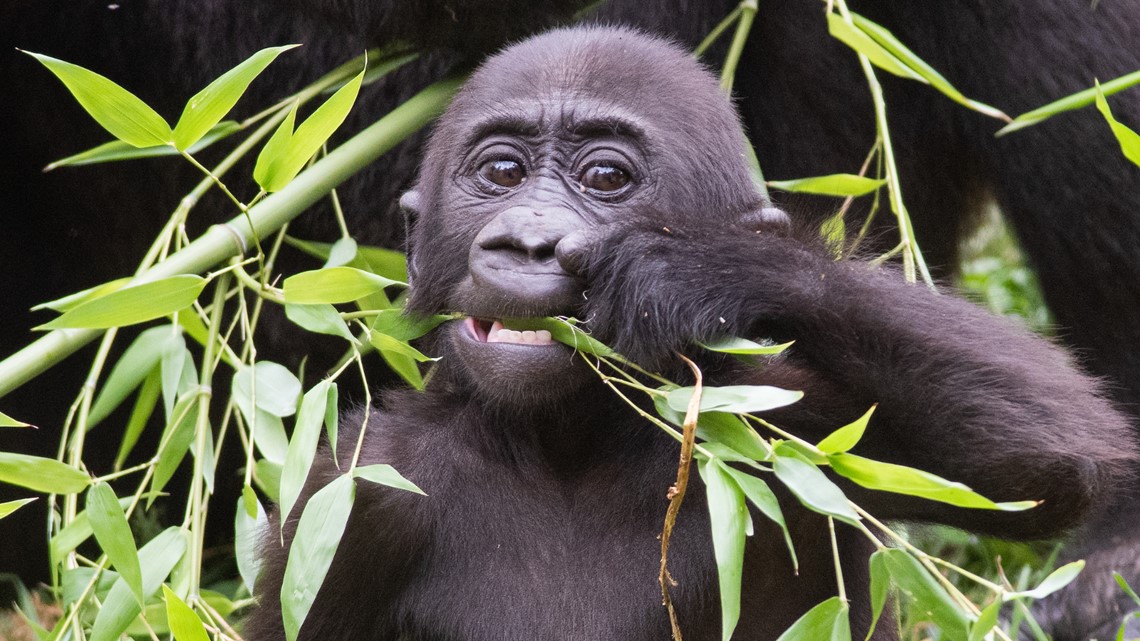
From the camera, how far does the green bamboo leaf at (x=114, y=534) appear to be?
64.7 inches

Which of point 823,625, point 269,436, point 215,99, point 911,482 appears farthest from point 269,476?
point 911,482

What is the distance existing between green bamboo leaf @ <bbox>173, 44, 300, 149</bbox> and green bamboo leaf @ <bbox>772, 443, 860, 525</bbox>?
2.41ft

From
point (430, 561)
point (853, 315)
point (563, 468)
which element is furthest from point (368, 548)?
point (853, 315)

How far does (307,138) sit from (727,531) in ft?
2.23

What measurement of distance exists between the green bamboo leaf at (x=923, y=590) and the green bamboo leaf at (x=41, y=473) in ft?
3.10

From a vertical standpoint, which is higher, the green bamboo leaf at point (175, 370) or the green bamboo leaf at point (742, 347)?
the green bamboo leaf at point (742, 347)

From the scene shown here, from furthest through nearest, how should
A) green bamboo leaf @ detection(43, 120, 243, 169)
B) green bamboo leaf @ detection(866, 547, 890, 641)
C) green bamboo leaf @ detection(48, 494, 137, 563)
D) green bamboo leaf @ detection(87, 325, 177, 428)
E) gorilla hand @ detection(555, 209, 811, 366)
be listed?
green bamboo leaf @ detection(43, 120, 243, 169) → green bamboo leaf @ detection(87, 325, 177, 428) → green bamboo leaf @ detection(48, 494, 137, 563) → gorilla hand @ detection(555, 209, 811, 366) → green bamboo leaf @ detection(866, 547, 890, 641)

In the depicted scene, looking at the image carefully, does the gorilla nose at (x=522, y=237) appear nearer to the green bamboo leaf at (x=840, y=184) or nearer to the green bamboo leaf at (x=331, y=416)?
the green bamboo leaf at (x=331, y=416)

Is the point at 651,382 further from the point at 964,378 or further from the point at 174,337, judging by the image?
the point at 174,337

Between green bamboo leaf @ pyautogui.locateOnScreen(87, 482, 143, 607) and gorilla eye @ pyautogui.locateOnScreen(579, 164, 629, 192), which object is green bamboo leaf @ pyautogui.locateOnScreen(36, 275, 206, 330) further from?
gorilla eye @ pyautogui.locateOnScreen(579, 164, 629, 192)

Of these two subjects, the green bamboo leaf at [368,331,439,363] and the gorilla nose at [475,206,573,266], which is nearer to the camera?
the gorilla nose at [475,206,573,266]

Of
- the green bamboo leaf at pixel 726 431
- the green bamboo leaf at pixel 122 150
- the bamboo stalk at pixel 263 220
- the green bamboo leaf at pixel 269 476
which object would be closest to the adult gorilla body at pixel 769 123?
the bamboo stalk at pixel 263 220

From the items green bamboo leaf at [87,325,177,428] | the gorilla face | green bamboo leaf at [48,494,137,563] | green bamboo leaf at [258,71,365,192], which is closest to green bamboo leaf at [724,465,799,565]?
the gorilla face

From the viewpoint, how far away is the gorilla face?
162 cm
